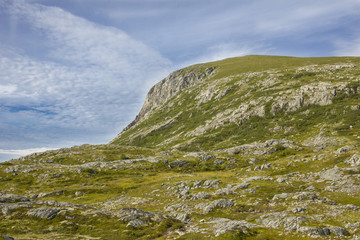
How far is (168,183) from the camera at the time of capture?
75.4 meters

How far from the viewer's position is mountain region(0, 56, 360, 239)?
35219 mm

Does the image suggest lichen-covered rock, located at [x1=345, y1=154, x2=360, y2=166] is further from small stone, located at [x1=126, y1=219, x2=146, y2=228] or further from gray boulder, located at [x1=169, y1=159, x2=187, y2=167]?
gray boulder, located at [x1=169, y1=159, x2=187, y2=167]

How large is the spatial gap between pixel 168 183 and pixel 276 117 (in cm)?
11932

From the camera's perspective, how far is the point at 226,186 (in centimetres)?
6294

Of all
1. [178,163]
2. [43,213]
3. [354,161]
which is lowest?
[354,161]

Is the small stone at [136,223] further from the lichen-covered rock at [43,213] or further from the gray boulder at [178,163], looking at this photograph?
the gray boulder at [178,163]

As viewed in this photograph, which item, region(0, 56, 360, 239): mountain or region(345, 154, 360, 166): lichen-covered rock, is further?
region(345, 154, 360, 166): lichen-covered rock

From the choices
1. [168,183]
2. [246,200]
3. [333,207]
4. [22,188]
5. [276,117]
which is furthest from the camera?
[276,117]

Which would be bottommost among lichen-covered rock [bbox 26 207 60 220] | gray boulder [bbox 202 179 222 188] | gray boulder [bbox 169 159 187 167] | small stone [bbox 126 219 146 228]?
gray boulder [bbox 202 179 222 188]

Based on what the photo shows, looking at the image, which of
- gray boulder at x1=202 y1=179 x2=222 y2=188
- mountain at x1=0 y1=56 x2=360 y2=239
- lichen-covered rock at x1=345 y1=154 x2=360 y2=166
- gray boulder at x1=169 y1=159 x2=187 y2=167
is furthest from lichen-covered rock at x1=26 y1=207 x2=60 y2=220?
lichen-covered rock at x1=345 y1=154 x2=360 y2=166

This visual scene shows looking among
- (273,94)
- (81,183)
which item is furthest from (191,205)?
(273,94)

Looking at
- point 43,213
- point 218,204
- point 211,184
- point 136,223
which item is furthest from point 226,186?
point 43,213

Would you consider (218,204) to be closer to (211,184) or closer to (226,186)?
(226,186)

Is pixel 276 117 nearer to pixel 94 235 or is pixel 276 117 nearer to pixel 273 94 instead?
pixel 273 94
